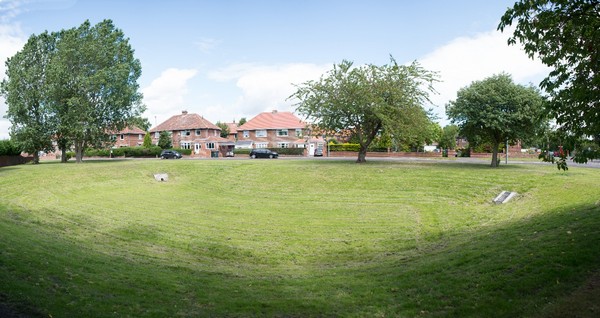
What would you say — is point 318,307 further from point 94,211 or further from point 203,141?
point 203,141

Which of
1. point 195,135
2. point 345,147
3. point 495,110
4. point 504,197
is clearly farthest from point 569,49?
point 195,135

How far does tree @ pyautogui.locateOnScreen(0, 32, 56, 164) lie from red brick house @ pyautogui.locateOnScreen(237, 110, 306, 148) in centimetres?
5038

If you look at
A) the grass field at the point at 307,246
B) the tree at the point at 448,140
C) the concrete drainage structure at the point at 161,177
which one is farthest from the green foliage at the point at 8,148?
the tree at the point at 448,140

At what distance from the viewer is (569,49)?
35.9 feet

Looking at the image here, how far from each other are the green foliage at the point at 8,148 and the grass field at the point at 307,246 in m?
15.8

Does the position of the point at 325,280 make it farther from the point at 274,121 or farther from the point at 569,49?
the point at 274,121

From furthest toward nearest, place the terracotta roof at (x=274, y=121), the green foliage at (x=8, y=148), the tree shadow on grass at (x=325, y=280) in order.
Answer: the terracotta roof at (x=274, y=121) → the green foliage at (x=8, y=148) → the tree shadow on grass at (x=325, y=280)

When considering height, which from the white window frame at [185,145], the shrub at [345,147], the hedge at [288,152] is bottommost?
the hedge at [288,152]

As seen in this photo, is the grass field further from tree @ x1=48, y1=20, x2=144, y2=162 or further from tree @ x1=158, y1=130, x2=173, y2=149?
tree @ x1=158, y1=130, x2=173, y2=149

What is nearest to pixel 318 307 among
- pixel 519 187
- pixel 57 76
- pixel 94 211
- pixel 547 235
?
pixel 547 235

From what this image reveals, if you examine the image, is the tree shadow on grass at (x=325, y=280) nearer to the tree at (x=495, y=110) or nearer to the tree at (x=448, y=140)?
the tree at (x=495, y=110)

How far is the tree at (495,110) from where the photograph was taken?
112 ft

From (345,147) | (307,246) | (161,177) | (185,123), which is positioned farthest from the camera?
(185,123)

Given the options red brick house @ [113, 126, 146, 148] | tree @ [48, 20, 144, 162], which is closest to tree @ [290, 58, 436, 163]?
tree @ [48, 20, 144, 162]
